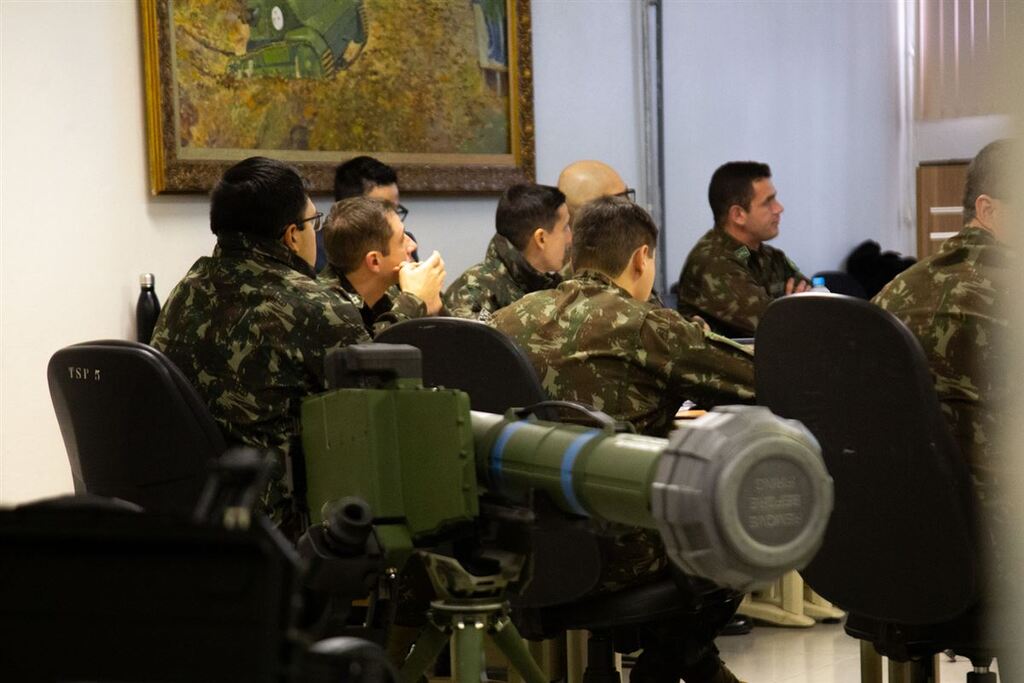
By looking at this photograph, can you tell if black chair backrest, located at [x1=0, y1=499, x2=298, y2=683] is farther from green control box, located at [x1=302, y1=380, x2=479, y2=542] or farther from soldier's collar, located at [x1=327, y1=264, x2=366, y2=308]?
soldier's collar, located at [x1=327, y1=264, x2=366, y2=308]

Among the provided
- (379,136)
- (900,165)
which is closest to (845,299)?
(379,136)

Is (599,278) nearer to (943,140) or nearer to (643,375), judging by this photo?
(643,375)

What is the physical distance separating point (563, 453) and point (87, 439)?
5.36 ft

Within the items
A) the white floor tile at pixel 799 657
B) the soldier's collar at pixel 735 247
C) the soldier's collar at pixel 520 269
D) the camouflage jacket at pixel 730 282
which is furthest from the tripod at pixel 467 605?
the soldier's collar at pixel 735 247

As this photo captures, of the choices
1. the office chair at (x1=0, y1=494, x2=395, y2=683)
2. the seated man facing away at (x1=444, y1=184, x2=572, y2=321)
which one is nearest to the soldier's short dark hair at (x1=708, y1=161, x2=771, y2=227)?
the seated man facing away at (x1=444, y1=184, x2=572, y2=321)

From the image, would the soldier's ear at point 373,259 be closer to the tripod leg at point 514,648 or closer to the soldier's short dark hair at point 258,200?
the soldier's short dark hair at point 258,200

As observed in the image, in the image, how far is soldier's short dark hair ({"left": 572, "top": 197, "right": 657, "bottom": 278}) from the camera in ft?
9.06

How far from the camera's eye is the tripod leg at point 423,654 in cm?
146

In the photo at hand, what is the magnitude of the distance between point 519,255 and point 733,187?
4.44 ft

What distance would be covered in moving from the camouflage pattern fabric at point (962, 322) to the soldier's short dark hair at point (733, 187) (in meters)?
2.80

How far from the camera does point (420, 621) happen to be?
8.35 ft

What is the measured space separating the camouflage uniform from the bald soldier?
8.40 ft

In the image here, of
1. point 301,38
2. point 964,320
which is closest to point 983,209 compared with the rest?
point 964,320

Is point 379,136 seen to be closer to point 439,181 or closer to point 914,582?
point 439,181
